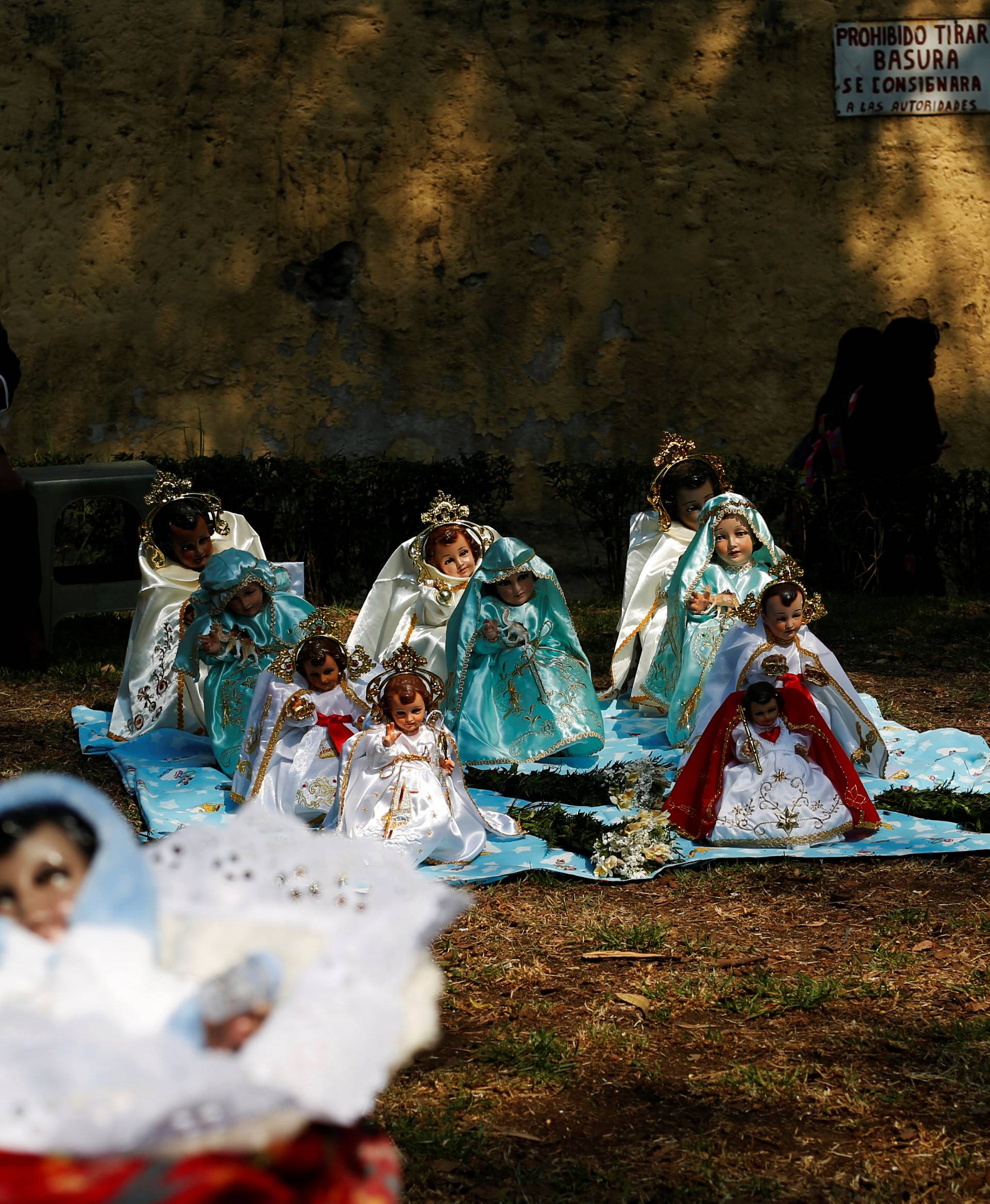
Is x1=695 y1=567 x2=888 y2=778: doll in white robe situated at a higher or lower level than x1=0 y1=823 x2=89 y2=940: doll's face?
lower

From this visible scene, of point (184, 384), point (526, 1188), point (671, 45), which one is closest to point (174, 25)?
point (184, 384)

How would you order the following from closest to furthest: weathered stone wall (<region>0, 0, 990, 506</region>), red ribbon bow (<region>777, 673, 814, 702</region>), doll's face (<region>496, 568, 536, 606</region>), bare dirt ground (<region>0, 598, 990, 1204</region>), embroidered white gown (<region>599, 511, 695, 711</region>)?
bare dirt ground (<region>0, 598, 990, 1204</region>) → red ribbon bow (<region>777, 673, 814, 702</region>) → doll's face (<region>496, 568, 536, 606</region>) → embroidered white gown (<region>599, 511, 695, 711</region>) → weathered stone wall (<region>0, 0, 990, 506</region>)

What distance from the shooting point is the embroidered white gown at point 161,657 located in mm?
7938

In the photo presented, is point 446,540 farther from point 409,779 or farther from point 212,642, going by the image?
point 409,779

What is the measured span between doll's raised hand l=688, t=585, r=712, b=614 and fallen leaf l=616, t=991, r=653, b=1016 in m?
3.35

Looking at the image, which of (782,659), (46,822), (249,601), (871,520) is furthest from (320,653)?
(871,520)

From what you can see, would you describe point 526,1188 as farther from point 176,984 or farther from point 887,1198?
point 176,984

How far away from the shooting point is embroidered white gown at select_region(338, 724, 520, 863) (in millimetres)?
5805

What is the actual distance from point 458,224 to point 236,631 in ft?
22.5

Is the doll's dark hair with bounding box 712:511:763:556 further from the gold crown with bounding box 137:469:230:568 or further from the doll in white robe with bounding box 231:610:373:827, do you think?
the gold crown with bounding box 137:469:230:568

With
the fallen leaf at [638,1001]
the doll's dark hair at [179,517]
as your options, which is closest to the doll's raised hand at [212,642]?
the doll's dark hair at [179,517]

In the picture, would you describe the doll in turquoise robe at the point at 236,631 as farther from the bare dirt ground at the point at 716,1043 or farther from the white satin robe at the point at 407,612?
the bare dirt ground at the point at 716,1043

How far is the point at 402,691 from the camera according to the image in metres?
5.94

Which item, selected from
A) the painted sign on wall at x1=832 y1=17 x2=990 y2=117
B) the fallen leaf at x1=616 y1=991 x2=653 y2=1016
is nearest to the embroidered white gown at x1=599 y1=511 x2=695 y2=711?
the fallen leaf at x1=616 y1=991 x2=653 y2=1016
